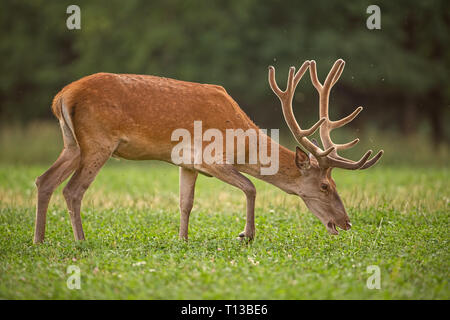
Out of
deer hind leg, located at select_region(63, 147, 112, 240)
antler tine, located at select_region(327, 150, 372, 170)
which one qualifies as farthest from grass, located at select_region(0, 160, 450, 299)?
antler tine, located at select_region(327, 150, 372, 170)

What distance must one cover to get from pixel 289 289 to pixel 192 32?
1880 centimetres

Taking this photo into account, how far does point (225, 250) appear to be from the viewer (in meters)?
6.32

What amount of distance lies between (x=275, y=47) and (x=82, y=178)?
15636mm

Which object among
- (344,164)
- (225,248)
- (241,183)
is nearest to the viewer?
(225,248)

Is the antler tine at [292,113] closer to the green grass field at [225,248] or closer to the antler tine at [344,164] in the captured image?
the antler tine at [344,164]

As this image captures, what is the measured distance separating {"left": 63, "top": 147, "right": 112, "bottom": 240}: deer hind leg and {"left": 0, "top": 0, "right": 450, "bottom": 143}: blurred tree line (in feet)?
48.5

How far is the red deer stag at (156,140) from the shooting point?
21.8 feet

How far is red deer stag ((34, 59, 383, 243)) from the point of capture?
664 centimetres

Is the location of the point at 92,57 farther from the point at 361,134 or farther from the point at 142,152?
the point at 142,152

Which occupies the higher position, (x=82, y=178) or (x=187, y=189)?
(x=82, y=178)

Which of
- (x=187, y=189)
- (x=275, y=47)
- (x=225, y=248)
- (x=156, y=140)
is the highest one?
(x=275, y=47)

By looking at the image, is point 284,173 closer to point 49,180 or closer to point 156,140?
point 156,140

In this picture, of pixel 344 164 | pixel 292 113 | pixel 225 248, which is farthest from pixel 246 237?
pixel 292 113

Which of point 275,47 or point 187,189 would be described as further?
point 275,47
